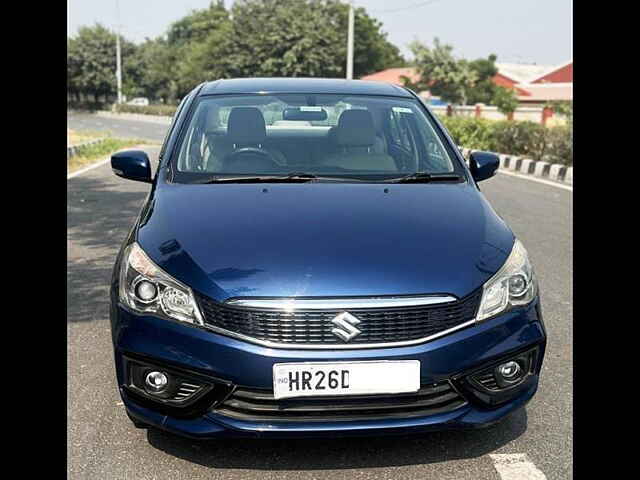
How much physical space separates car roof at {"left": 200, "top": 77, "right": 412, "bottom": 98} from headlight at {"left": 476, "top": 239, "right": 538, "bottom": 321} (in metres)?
1.74

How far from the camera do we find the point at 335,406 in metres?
2.48

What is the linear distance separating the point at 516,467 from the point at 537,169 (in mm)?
12378

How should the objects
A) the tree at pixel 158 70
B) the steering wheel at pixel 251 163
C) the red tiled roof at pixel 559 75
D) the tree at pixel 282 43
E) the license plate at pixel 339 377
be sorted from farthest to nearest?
1. the tree at pixel 158 70
2. the red tiled roof at pixel 559 75
3. the tree at pixel 282 43
4. the steering wheel at pixel 251 163
5. the license plate at pixel 339 377

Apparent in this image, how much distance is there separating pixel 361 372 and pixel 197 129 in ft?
6.10

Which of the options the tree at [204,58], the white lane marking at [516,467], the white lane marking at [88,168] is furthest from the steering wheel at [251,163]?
the tree at [204,58]

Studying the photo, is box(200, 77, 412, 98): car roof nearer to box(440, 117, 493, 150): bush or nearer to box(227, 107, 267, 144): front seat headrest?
box(227, 107, 267, 144): front seat headrest

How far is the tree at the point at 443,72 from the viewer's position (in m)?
45.1

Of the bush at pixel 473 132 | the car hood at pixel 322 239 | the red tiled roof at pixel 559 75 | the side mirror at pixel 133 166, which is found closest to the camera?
the car hood at pixel 322 239

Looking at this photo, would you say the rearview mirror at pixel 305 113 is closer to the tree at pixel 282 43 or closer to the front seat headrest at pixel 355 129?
the front seat headrest at pixel 355 129

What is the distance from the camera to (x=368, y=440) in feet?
9.45

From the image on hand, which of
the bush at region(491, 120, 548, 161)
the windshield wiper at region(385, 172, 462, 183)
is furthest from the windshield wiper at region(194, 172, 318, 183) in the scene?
the bush at region(491, 120, 548, 161)

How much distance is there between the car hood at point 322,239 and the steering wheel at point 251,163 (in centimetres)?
26

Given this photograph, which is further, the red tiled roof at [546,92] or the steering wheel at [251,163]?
the red tiled roof at [546,92]
